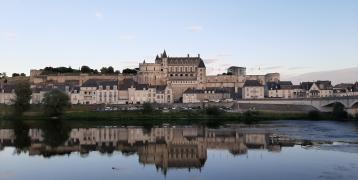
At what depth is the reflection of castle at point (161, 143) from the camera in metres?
29.0

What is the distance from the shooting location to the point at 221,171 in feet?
77.4

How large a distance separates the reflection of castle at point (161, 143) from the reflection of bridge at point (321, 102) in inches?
885

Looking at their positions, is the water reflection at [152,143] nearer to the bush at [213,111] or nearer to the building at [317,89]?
the bush at [213,111]

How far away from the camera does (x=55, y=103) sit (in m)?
63.5

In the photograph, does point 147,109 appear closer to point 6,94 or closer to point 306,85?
point 6,94

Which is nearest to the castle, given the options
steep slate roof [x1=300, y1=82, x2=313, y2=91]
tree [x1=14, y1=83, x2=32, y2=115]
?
steep slate roof [x1=300, y1=82, x2=313, y2=91]

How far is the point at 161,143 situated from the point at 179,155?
6533 millimetres

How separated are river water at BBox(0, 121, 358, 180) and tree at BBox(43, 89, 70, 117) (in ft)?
61.2

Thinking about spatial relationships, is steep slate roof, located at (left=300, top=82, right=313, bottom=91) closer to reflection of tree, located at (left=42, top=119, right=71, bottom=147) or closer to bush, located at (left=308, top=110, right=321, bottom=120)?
bush, located at (left=308, top=110, right=321, bottom=120)

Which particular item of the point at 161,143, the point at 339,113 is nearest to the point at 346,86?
the point at 339,113

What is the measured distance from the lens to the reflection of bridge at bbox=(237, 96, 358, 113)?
2393 inches

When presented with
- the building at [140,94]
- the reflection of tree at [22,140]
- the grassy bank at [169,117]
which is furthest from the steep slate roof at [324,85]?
the reflection of tree at [22,140]

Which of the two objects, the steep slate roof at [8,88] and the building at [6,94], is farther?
the steep slate roof at [8,88]

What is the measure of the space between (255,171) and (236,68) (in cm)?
9422
